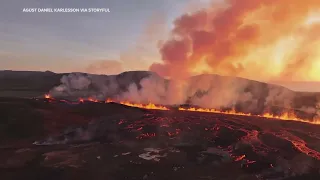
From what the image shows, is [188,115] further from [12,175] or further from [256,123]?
[12,175]

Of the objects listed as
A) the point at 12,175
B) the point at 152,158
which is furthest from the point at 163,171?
the point at 12,175

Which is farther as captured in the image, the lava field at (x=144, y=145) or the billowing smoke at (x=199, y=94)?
the billowing smoke at (x=199, y=94)

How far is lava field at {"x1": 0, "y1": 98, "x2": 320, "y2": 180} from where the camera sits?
75.5 feet

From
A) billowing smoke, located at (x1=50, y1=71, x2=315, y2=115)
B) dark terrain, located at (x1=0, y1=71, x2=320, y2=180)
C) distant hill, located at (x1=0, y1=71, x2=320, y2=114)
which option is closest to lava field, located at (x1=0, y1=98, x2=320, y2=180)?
dark terrain, located at (x1=0, y1=71, x2=320, y2=180)

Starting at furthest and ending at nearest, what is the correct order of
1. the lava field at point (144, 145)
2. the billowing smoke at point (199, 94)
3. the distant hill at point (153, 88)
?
the distant hill at point (153, 88)
the billowing smoke at point (199, 94)
the lava field at point (144, 145)

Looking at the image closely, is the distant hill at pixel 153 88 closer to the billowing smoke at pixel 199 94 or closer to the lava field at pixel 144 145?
the billowing smoke at pixel 199 94

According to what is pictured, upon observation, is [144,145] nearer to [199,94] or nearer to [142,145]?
[142,145]

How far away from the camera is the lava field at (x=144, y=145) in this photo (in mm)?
23000

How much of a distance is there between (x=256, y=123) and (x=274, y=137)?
8195 mm

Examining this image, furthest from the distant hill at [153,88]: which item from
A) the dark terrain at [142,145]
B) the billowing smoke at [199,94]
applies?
the dark terrain at [142,145]

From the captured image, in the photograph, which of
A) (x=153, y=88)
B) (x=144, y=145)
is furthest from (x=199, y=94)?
(x=144, y=145)

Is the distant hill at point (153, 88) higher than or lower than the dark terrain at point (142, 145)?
higher

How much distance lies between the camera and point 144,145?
29.9 m

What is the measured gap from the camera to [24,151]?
2720 cm
